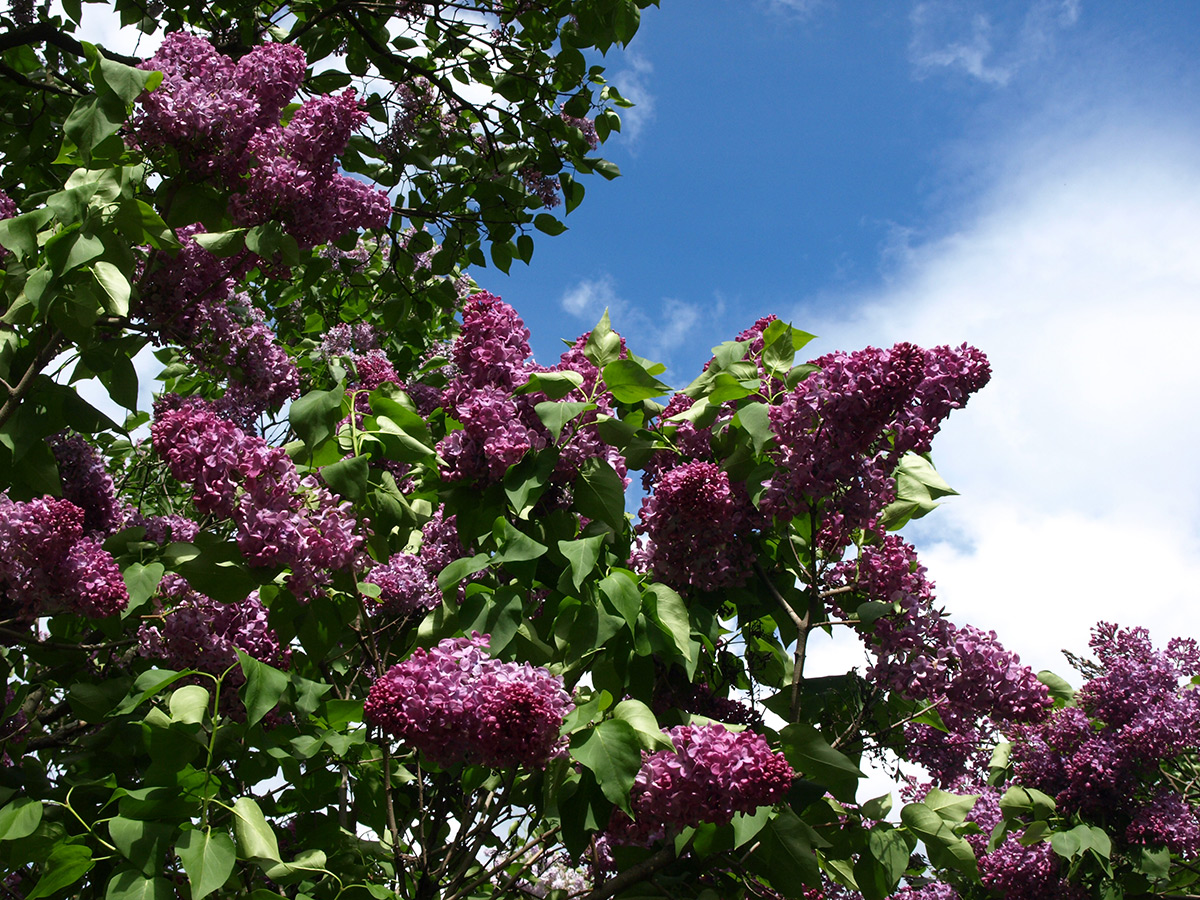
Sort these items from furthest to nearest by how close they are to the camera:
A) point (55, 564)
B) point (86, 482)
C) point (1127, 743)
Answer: point (1127, 743)
point (86, 482)
point (55, 564)

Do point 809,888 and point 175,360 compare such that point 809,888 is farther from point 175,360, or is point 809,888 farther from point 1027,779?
point 175,360

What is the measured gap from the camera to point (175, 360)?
4.80 m

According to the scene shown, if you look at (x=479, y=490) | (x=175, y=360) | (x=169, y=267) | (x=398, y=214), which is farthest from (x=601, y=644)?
(x=398, y=214)

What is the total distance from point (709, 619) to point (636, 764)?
0.71m

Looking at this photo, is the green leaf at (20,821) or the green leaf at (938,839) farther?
the green leaf at (938,839)

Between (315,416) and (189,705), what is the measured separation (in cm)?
79

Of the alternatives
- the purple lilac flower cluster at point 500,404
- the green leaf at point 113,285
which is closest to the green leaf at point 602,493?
the purple lilac flower cluster at point 500,404

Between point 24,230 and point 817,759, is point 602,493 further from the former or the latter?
point 24,230

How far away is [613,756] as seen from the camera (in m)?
1.94

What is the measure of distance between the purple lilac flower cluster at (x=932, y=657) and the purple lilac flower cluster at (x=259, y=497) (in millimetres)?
1407

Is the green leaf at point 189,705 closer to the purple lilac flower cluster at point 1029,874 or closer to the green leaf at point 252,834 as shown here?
the green leaf at point 252,834

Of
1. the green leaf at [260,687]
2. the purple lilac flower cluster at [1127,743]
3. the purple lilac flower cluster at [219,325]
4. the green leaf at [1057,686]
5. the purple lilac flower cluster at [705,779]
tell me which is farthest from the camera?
the purple lilac flower cluster at [1127,743]

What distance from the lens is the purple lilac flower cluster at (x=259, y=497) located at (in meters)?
2.20

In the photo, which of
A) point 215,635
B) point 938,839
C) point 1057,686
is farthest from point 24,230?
point 1057,686
